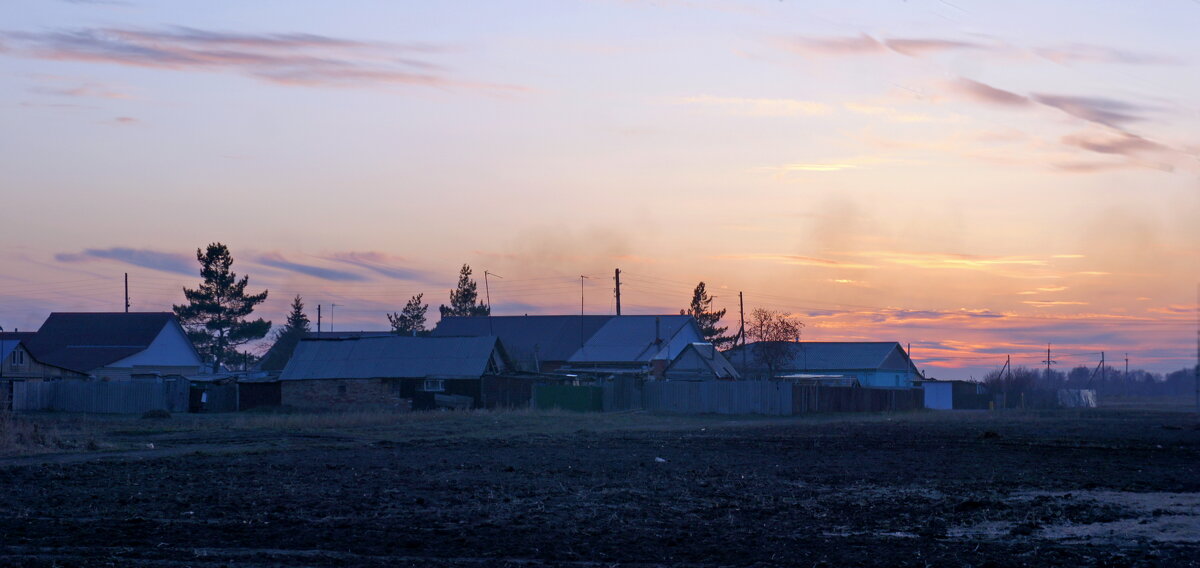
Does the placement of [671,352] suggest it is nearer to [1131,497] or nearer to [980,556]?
[1131,497]

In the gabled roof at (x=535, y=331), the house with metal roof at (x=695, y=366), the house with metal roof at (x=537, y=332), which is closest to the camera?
the house with metal roof at (x=695, y=366)

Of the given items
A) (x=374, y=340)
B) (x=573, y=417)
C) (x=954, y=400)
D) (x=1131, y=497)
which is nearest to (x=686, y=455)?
(x=1131, y=497)

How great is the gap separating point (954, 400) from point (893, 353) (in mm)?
6373

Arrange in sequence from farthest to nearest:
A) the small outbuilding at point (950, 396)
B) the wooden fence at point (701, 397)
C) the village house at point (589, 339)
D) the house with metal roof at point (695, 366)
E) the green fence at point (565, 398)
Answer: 1. the small outbuilding at point (950, 396)
2. the village house at point (589, 339)
3. the house with metal roof at point (695, 366)
4. the green fence at point (565, 398)
5. the wooden fence at point (701, 397)

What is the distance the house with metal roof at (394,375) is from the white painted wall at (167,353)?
19252mm

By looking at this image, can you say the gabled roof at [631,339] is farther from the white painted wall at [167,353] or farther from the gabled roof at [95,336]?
the gabled roof at [95,336]

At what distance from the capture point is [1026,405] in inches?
3757

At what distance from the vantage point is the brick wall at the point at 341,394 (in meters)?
62.6

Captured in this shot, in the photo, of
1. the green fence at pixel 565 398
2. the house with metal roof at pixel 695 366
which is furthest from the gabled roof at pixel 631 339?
the green fence at pixel 565 398

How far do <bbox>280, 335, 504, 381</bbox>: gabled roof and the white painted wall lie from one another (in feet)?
61.0

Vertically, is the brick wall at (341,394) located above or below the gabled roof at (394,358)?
below

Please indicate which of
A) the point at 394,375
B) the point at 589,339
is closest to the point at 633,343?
the point at 589,339

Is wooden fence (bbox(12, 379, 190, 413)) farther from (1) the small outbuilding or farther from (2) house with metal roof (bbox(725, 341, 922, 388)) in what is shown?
(1) the small outbuilding

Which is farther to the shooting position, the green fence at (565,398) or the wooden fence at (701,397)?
the green fence at (565,398)
